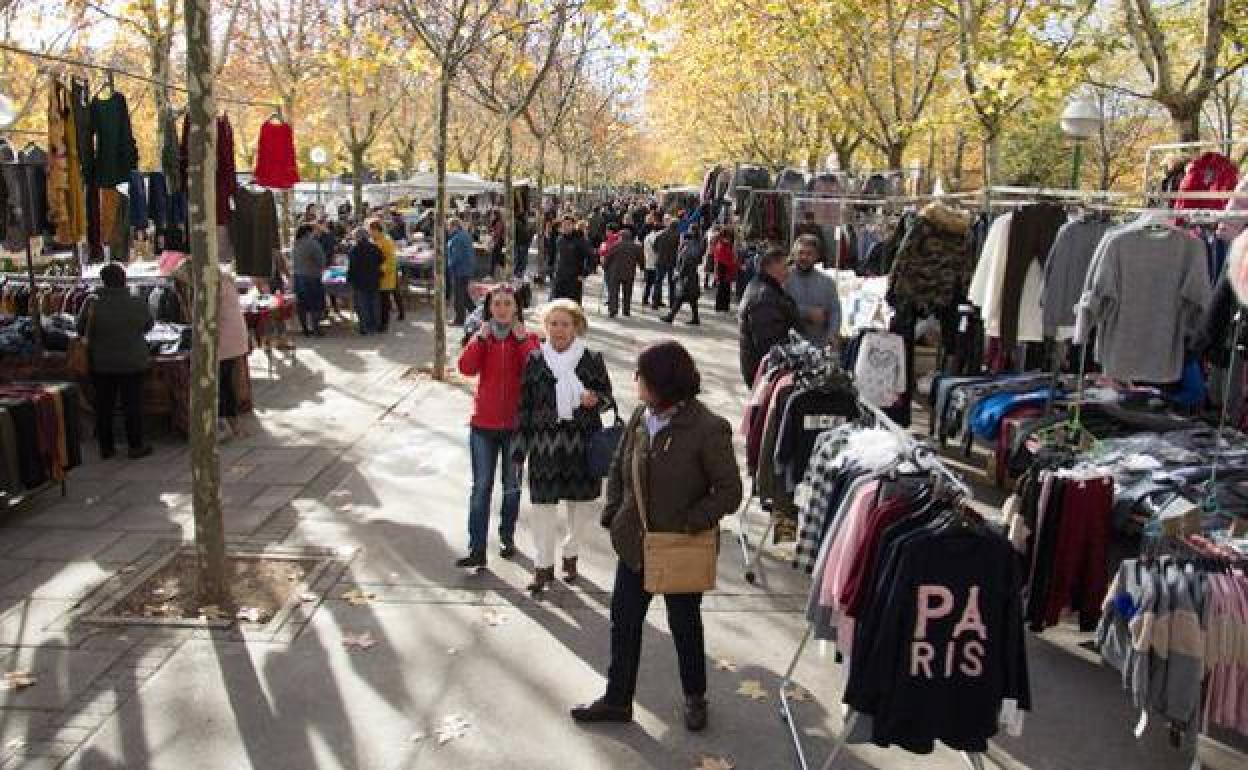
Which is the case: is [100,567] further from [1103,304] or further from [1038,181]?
[1038,181]

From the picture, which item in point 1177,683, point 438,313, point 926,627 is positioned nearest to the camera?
point 926,627

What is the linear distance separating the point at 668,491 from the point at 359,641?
7.18ft

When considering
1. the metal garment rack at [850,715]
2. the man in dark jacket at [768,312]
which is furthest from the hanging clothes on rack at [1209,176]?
the metal garment rack at [850,715]

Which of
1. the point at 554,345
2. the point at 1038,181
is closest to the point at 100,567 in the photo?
the point at 554,345

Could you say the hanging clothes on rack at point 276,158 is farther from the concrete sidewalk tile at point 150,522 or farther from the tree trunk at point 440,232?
the concrete sidewalk tile at point 150,522

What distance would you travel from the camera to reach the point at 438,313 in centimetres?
1298

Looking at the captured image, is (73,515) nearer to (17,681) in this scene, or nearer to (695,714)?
(17,681)

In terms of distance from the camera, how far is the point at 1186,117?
11.0m

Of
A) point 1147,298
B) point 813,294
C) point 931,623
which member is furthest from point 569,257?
point 931,623

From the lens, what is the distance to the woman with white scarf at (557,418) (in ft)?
20.2

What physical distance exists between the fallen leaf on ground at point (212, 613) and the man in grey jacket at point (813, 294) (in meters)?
4.93

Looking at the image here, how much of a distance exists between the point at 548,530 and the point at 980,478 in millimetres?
4423

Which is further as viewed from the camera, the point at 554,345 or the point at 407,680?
the point at 554,345

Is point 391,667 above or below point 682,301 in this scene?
below
